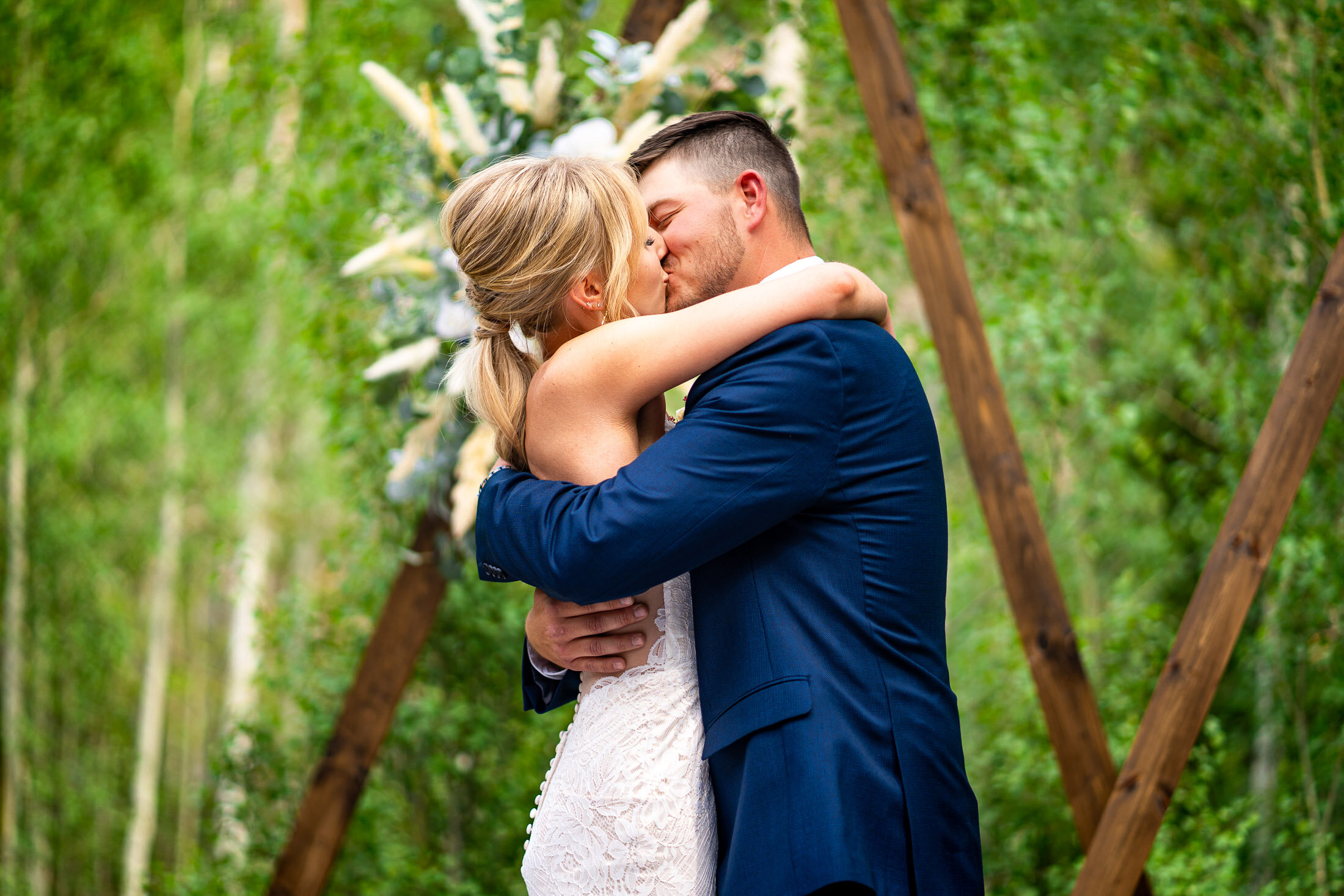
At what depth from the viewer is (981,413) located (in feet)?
7.88

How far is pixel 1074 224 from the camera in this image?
430cm

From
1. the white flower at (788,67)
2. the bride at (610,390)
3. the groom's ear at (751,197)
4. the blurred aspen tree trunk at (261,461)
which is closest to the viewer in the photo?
the bride at (610,390)

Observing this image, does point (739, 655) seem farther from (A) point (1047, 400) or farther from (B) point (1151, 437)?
(B) point (1151, 437)

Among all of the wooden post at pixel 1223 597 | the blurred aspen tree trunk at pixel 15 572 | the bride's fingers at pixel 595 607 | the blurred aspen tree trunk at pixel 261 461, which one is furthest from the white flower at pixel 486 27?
the blurred aspen tree trunk at pixel 15 572

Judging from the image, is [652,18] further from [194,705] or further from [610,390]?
[194,705]

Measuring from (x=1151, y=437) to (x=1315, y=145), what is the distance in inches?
107

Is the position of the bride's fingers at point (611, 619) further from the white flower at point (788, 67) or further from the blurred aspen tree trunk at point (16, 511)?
the blurred aspen tree trunk at point (16, 511)

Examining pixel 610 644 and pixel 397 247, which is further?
pixel 397 247

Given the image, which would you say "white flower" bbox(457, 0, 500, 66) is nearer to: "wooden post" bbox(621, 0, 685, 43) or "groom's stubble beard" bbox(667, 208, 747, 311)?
"wooden post" bbox(621, 0, 685, 43)

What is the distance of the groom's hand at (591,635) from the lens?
1378 mm

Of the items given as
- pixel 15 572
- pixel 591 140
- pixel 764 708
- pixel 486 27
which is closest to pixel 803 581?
pixel 764 708

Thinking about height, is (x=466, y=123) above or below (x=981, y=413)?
above

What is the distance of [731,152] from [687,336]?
0.41 meters

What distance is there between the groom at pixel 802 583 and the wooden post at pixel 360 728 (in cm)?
143
